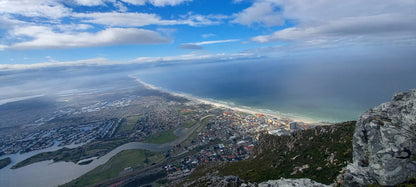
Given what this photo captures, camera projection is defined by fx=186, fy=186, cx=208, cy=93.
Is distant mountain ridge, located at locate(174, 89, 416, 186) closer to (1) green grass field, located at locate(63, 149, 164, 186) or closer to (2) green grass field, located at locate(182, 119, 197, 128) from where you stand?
(1) green grass field, located at locate(63, 149, 164, 186)

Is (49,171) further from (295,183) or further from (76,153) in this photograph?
(295,183)

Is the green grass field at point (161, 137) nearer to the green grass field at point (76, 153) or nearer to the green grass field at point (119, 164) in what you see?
the green grass field at point (119, 164)

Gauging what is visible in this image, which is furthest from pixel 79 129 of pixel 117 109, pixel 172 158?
pixel 172 158

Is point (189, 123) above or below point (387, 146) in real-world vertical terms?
below

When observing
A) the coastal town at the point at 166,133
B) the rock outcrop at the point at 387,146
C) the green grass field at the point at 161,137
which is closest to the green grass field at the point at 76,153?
the coastal town at the point at 166,133

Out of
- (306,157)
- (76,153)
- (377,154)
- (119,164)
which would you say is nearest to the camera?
(377,154)

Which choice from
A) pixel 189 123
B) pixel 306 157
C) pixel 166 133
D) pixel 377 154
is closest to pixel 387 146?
pixel 377 154
